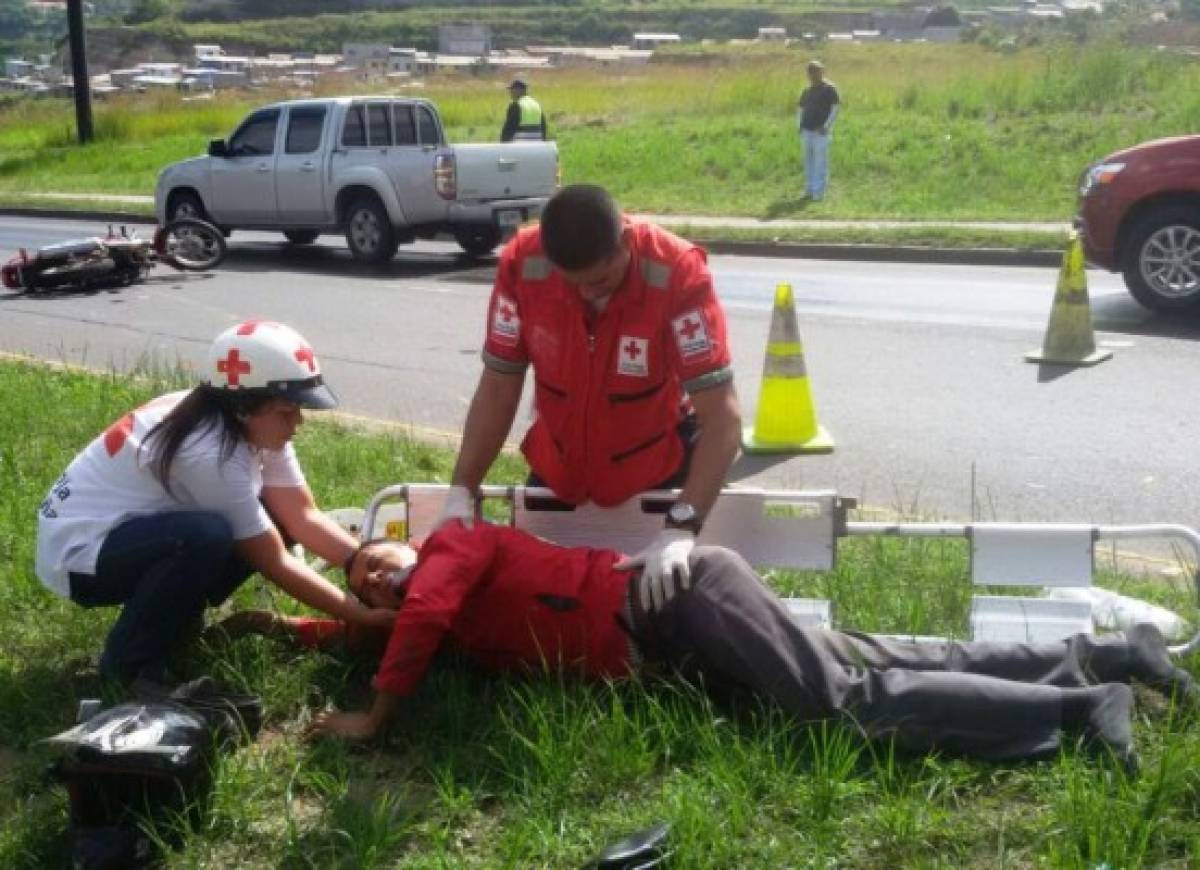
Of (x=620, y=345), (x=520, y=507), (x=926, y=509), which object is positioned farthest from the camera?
(x=926, y=509)

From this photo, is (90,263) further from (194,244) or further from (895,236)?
(895,236)

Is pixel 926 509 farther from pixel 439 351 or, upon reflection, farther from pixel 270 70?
pixel 270 70

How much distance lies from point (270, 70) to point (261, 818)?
81.5 metres

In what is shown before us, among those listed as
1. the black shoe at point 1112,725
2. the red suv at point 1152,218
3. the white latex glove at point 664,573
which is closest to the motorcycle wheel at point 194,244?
the red suv at point 1152,218

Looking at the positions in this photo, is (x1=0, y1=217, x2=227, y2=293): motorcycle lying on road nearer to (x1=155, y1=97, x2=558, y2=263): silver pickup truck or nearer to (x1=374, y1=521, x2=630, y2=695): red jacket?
(x1=155, y1=97, x2=558, y2=263): silver pickup truck

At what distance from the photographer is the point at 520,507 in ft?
16.6

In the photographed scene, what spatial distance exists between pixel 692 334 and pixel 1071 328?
258 inches

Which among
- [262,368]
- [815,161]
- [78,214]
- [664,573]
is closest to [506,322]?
[262,368]

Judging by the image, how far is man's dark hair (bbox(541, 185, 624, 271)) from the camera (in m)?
4.40

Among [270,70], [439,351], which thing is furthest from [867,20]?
[439,351]

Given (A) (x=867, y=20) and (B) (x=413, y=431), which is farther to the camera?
(A) (x=867, y=20)

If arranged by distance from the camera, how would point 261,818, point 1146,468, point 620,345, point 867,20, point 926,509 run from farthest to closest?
point 867,20, point 1146,468, point 926,509, point 620,345, point 261,818

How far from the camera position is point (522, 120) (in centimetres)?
2234

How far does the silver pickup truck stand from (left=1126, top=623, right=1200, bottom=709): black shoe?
45.6ft
